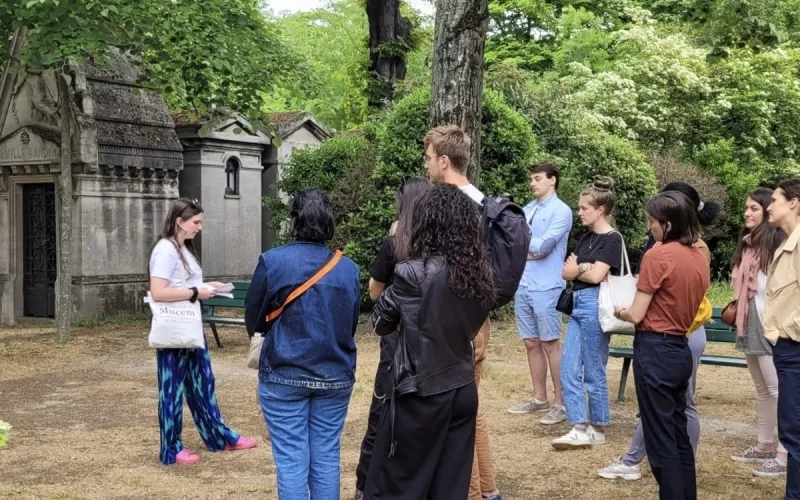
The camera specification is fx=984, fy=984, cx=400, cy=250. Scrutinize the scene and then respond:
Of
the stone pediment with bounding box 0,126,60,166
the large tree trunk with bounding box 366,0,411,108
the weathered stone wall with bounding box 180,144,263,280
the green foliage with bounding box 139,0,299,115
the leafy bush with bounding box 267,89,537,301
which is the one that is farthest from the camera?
the large tree trunk with bounding box 366,0,411,108

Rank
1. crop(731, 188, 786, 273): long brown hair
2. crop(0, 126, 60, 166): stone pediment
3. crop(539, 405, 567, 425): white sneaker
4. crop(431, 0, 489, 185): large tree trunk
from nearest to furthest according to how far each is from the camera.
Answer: crop(731, 188, 786, 273): long brown hair → crop(539, 405, 567, 425): white sneaker → crop(431, 0, 489, 185): large tree trunk → crop(0, 126, 60, 166): stone pediment

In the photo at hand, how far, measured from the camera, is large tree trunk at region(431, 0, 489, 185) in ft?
29.8

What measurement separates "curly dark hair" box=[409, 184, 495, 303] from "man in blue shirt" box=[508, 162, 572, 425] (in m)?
3.68

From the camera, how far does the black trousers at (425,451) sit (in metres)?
4.05

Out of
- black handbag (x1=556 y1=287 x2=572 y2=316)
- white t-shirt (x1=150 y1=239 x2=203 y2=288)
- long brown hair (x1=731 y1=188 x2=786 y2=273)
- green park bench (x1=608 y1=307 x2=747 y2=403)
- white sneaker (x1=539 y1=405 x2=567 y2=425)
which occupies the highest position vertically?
long brown hair (x1=731 y1=188 x2=786 y2=273)

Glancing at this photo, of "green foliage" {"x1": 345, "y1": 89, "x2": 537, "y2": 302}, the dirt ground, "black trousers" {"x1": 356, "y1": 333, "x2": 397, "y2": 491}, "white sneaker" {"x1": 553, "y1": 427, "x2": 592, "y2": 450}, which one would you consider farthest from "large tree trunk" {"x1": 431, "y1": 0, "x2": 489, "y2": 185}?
"green foliage" {"x1": 345, "y1": 89, "x2": 537, "y2": 302}

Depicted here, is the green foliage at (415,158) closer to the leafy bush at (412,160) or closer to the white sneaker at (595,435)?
the leafy bush at (412,160)

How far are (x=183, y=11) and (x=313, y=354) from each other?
8624 millimetres

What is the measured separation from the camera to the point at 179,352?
6.89 m

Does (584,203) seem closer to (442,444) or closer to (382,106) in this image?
(442,444)

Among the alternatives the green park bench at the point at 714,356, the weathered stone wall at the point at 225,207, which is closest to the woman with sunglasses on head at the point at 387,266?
the green park bench at the point at 714,356

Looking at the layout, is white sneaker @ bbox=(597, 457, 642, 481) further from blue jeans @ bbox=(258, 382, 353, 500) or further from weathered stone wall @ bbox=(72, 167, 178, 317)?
weathered stone wall @ bbox=(72, 167, 178, 317)

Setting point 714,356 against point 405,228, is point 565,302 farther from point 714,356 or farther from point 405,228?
point 405,228

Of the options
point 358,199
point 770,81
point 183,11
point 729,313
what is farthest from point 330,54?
point 729,313
